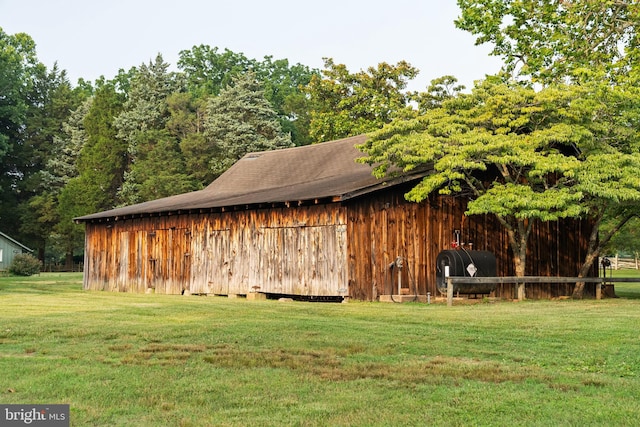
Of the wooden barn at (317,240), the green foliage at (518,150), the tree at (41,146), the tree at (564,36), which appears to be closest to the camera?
the green foliage at (518,150)

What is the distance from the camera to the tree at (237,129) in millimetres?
61250

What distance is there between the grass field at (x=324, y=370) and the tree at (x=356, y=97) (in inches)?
1446

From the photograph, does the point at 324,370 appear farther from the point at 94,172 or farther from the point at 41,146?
the point at 41,146

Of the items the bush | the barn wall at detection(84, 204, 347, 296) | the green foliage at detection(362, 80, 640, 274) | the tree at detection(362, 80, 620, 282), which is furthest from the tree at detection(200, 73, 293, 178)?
the green foliage at detection(362, 80, 640, 274)

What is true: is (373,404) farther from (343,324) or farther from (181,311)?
(181,311)

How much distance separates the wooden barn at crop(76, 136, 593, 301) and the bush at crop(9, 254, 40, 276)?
73.5ft

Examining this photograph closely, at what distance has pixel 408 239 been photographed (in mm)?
24562

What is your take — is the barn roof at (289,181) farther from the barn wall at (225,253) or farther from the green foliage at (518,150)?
the green foliage at (518,150)

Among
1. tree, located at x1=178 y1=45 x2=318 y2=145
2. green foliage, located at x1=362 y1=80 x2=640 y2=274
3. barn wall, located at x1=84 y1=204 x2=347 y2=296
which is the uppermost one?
tree, located at x1=178 y1=45 x2=318 y2=145

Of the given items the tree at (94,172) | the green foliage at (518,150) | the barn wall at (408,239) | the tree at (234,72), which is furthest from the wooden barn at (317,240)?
the tree at (234,72)

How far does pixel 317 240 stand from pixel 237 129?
38.5 meters

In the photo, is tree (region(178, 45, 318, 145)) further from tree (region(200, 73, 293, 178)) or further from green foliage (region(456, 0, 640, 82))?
green foliage (region(456, 0, 640, 82))

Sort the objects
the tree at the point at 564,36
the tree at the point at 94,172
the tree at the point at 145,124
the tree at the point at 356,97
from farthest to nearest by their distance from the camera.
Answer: the tree at the point at 94,172 < the tree at the point at 145,124 < the tree at the point at 356,97 < the tree at the point at 564,36

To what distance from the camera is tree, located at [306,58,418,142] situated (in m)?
51.3
